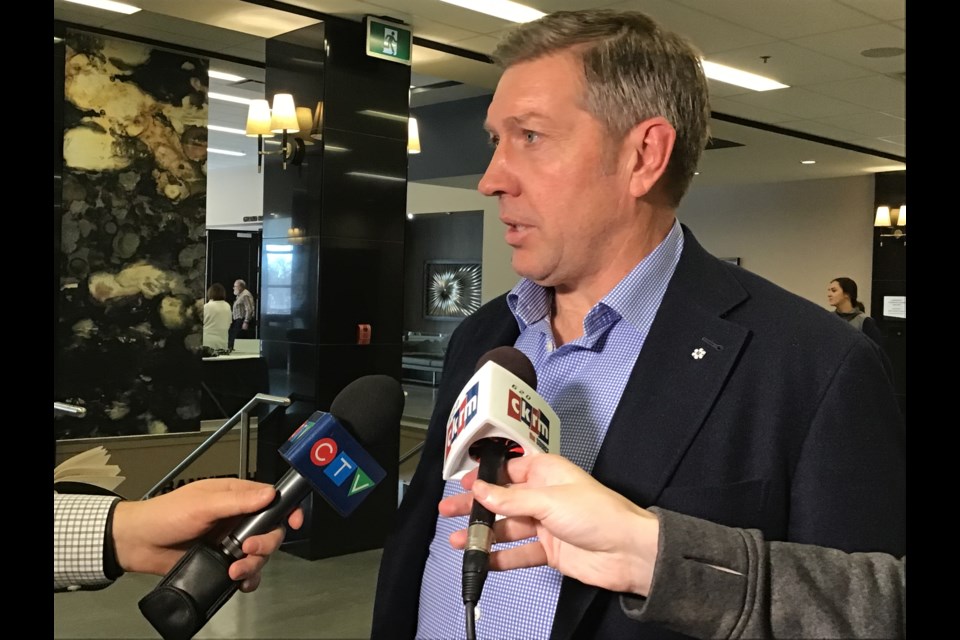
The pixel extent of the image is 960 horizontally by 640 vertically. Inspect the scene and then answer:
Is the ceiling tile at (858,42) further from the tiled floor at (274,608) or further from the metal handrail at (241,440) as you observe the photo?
the tiled floor at (274,608)

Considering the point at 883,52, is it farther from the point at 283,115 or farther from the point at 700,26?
A: the point at 283,115

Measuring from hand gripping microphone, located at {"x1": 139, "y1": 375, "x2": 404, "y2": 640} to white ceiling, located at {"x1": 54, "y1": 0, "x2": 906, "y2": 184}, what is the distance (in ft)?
14.8

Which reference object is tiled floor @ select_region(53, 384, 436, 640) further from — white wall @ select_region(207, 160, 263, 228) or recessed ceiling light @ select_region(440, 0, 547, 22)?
white wall @ select_region(207, 160, 263, 228)

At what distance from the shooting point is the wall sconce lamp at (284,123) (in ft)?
17.8

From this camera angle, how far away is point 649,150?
150 cm

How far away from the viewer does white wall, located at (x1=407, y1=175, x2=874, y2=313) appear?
1216 centimetres

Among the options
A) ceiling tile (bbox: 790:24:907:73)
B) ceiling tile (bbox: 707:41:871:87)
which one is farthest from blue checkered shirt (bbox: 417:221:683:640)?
ceiling tile (bbox: 707:41:871:87)

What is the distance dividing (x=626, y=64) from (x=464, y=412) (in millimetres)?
728

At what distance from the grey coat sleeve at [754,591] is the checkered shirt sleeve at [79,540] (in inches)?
32.0

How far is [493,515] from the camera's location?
0.96 m

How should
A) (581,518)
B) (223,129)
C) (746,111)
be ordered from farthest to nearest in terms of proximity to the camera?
(223,129), (746,111), (581,518)

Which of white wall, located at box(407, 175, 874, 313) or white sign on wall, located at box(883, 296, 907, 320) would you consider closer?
white sign on wall, located at box(883, 296, 907, 320)

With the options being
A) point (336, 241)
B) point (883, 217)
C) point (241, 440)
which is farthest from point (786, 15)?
point (883, 217)
